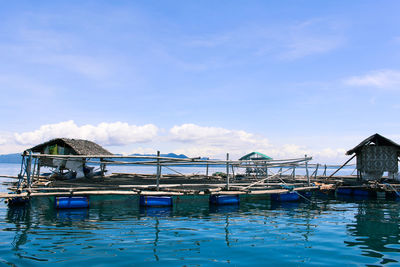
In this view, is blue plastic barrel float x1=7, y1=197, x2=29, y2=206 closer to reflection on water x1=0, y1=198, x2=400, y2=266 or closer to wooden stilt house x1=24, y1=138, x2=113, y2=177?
reflection on water x1=0, y1=198, x2=400, y2=266

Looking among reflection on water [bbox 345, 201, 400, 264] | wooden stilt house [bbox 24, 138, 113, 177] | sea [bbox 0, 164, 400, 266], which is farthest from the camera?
wooden stilt house [bbox 24, 138, 113, 177]

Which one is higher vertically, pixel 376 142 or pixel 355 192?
pixel 376 142

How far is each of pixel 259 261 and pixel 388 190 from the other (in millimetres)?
20784

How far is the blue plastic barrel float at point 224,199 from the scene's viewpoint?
1895 centimetres

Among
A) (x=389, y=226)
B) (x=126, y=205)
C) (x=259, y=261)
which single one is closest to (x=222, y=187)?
(x=126, y=205)

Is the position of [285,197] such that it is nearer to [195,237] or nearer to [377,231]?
[377,231]

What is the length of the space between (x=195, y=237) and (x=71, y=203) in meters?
9.22

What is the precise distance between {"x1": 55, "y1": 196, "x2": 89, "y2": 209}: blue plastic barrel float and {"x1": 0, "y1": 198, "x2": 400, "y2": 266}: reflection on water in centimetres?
34

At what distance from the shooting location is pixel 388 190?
2380cm

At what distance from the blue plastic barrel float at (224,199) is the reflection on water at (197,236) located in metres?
1.36

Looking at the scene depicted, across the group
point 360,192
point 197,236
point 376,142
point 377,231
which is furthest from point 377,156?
point 197,236

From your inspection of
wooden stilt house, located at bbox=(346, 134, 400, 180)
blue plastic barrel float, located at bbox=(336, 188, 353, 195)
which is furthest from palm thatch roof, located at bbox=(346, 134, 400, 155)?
blue plastic barrel float, located at bbox=(336, 188, 353, 195)

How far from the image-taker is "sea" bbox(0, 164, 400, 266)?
8.44 meters

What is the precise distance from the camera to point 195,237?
10883 mm
